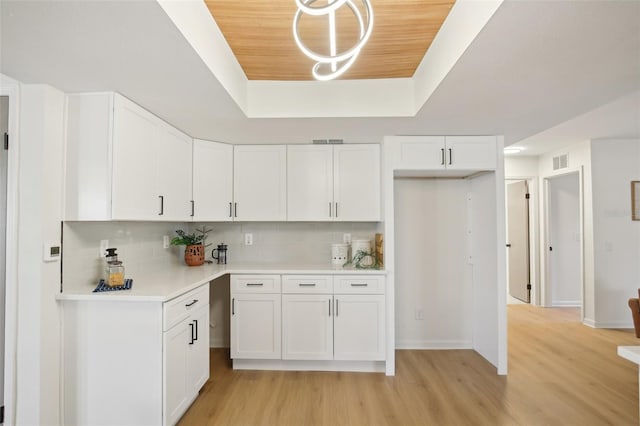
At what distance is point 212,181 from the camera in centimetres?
329

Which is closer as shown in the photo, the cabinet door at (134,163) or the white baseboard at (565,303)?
the cabinet door at (134,163)

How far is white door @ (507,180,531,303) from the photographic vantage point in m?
5.36

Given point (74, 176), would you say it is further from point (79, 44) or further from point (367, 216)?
point (367, 216)

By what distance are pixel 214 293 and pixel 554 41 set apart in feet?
11.7

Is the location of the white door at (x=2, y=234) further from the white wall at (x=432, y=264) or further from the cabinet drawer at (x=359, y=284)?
the white wall at (x=432, y=264)

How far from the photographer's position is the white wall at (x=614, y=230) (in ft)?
13.9

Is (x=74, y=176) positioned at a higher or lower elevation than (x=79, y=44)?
lower

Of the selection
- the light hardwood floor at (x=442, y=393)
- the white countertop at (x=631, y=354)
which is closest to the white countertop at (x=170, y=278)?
the light hardwood floor at (x=442, y=393)

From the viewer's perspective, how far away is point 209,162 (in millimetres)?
3275

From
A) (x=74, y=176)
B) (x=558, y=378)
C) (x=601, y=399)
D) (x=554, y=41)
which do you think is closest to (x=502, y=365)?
(x=558, y=378)

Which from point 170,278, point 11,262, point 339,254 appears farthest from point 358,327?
point 11,262

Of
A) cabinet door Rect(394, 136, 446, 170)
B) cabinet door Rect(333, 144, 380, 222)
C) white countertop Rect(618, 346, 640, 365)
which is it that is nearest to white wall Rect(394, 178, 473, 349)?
cabinet door Rect(333, 144, 380, 222)

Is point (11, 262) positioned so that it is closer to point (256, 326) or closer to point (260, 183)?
point (256, 326)

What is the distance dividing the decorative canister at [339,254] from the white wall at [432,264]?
0.66 m
